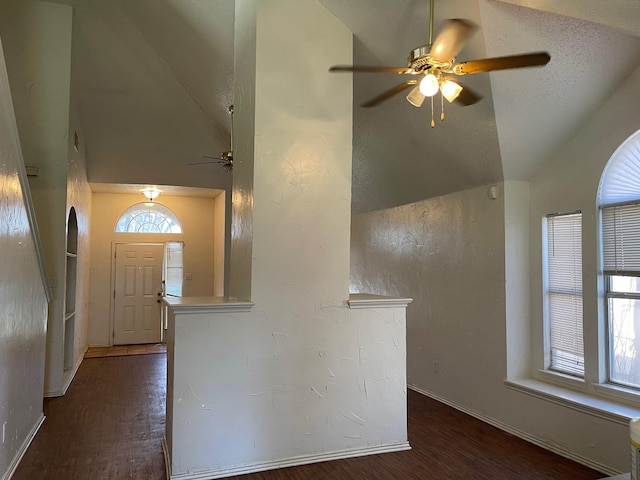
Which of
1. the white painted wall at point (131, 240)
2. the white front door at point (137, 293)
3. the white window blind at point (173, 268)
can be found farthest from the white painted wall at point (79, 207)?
the white window blind at point (173, 268)

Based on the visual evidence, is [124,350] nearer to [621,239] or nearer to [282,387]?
[282,387]

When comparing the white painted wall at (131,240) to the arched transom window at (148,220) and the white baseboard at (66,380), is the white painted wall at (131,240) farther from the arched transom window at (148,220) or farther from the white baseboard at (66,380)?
the white baseboard at (66,380)

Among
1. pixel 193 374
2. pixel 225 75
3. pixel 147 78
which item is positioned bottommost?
pixel 193 374

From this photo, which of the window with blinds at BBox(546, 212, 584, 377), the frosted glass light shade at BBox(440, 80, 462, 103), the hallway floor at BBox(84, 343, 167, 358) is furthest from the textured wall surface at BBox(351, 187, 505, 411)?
the hallway floor at BBox(84, 343, 167, 358)

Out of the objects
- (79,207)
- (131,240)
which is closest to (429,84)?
(79,207)

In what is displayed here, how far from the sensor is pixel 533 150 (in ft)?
12.3

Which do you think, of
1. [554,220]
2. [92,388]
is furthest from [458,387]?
[92,388]

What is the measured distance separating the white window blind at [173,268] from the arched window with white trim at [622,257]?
22.2ft

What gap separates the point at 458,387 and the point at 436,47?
11.1 feet

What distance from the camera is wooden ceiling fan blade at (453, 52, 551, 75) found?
2.07m

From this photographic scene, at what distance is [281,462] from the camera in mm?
3162

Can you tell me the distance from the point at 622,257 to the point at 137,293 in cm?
725

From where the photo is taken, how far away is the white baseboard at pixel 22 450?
9.82 ft

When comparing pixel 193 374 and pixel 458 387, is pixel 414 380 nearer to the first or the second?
pixel 458 387
